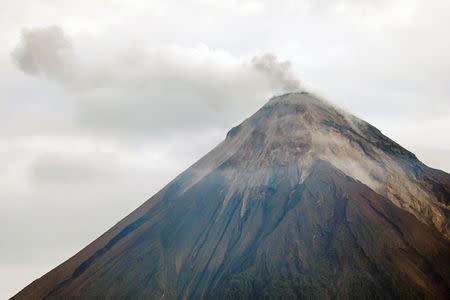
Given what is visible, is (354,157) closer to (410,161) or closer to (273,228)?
(410,161)

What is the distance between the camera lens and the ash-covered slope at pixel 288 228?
3204 inches

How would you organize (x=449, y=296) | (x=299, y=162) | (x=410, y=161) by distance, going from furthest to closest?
1. (x=410, y=161)
2. (x=299, y=162)
3. (x=449, y=296)

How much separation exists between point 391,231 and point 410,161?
38.1 meters

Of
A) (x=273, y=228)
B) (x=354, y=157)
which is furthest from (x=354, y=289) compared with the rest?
(x=354, y=157)

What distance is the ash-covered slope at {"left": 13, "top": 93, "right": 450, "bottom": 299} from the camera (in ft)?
267

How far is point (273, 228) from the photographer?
9650cm

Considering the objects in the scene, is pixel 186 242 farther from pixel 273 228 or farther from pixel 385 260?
pixel 385 260

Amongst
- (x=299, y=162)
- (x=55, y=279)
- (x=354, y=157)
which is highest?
(x=55, y=279)

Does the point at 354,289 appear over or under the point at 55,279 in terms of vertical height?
under

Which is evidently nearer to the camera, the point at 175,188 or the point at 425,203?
the point at 425,203

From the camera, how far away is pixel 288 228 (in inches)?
3669

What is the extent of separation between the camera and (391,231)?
88.4m

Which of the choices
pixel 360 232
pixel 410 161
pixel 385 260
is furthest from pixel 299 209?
pixel 410 161

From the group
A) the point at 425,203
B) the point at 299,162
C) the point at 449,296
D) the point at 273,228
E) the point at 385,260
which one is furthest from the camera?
the point at 299,162
